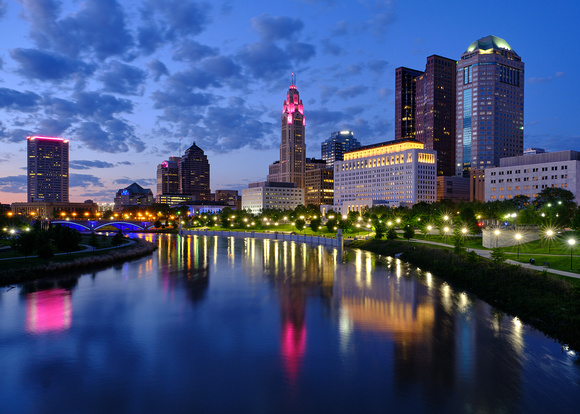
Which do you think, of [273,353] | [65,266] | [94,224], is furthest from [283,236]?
[273,353]

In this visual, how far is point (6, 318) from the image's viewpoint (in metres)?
29.6

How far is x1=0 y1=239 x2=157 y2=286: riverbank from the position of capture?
42.1 meters

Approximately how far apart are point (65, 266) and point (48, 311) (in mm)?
19832

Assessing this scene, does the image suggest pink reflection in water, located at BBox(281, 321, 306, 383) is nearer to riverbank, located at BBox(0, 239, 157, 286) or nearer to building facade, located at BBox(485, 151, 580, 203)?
riverbank, located at BBox(0, 239, 157, 286)

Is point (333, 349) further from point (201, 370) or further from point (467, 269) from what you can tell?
point (467, 269)

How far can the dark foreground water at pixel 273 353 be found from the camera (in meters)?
17.1

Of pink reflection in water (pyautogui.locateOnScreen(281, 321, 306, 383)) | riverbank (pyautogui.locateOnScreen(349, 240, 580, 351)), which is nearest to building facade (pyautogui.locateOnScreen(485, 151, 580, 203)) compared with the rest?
riverbank (pyautogui.locateOnScreen(349, 240, 580, 351))

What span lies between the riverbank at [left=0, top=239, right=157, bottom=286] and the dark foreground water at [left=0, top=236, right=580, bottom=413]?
249 centimetres

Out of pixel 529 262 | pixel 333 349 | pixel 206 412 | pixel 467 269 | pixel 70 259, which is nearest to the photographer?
pixel 206 412

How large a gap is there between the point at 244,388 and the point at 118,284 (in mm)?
30849

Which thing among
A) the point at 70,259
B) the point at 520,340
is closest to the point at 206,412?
the point at 520,340

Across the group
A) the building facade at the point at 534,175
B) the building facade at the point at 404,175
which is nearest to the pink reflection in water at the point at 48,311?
the building facade at the point at 534,175

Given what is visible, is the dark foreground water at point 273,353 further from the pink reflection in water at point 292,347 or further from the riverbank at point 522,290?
the riverbank at point 522,290

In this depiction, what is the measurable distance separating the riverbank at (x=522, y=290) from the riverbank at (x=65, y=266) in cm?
4534
